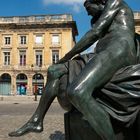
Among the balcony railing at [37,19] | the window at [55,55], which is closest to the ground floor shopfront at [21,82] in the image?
the window at [55,55]

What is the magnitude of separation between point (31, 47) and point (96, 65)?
158 feet

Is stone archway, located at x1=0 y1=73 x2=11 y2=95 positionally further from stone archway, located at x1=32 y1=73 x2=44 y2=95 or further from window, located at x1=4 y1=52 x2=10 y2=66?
stone archway, located at x1=32 y1=73 x2=44 y2=95

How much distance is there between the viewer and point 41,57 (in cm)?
5047

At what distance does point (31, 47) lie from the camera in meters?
50.7

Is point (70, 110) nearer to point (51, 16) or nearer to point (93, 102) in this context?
point (93, 102)

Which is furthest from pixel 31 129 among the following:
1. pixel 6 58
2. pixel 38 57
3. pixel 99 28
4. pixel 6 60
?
pixel 6 58

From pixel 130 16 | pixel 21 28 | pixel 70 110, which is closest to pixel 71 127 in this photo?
pixel 70 110

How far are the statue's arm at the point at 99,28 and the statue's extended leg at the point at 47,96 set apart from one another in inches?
6.9

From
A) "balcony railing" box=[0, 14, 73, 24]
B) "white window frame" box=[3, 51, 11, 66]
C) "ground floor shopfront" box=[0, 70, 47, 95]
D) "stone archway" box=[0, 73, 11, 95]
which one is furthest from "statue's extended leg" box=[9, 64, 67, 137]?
"white window frame" box=[3, 51, 11, 66]

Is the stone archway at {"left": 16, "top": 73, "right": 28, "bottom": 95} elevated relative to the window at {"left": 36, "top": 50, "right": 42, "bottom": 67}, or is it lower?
lower

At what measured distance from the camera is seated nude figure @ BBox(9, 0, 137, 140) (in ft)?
9.39

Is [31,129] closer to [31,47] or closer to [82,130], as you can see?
[82,130]

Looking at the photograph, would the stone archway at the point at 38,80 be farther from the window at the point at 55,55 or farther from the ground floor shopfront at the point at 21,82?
the window at the point at 55,55

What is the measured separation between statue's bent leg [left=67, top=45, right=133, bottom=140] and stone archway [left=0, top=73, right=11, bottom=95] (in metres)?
46.5
